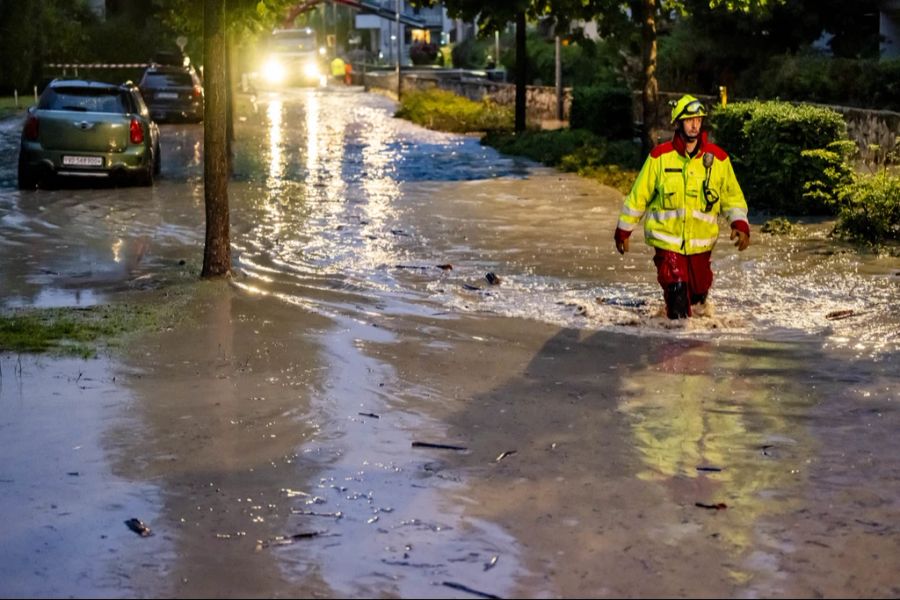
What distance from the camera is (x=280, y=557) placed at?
613 centimetres

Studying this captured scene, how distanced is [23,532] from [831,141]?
1296 centimetres

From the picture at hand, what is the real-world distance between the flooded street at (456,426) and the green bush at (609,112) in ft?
48.5

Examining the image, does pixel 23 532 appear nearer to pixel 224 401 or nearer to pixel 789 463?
pixel 224 401

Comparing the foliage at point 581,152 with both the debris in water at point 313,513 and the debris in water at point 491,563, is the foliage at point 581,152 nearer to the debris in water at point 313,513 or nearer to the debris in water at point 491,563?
the debris in water at point 313,513

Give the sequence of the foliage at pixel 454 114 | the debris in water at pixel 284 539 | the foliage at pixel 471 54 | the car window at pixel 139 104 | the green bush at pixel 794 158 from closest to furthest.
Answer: the debris in water at pixel 284 539
the green bush at pixel 794 158
the car window at pixel 139 104
the foliage at pixel 454 114
the foliage at pixel 471 54

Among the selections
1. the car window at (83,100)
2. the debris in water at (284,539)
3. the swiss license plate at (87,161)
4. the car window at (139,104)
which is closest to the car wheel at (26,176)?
the swiss license plate at (87,161)

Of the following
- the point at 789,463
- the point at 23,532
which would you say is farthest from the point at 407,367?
the point at 23,532

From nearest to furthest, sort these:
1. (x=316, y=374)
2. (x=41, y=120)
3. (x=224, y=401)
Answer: (x=224, y=401) < (x=316, y=374) < (x=41, y=120)

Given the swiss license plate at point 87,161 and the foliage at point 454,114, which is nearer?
the swiss license plate at point 87,161

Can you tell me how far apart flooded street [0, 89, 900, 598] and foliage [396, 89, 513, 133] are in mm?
21846

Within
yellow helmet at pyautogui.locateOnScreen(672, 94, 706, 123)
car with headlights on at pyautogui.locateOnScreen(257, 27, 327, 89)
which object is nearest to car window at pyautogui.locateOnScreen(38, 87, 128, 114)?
yellow helmet at pyautogui.locateOnScreen(672, 94, 706, 123)

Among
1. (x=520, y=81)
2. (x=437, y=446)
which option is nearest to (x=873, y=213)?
(x=437, y=446)

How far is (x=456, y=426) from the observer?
834 cm

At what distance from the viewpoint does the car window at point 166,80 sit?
40531 millimetres
